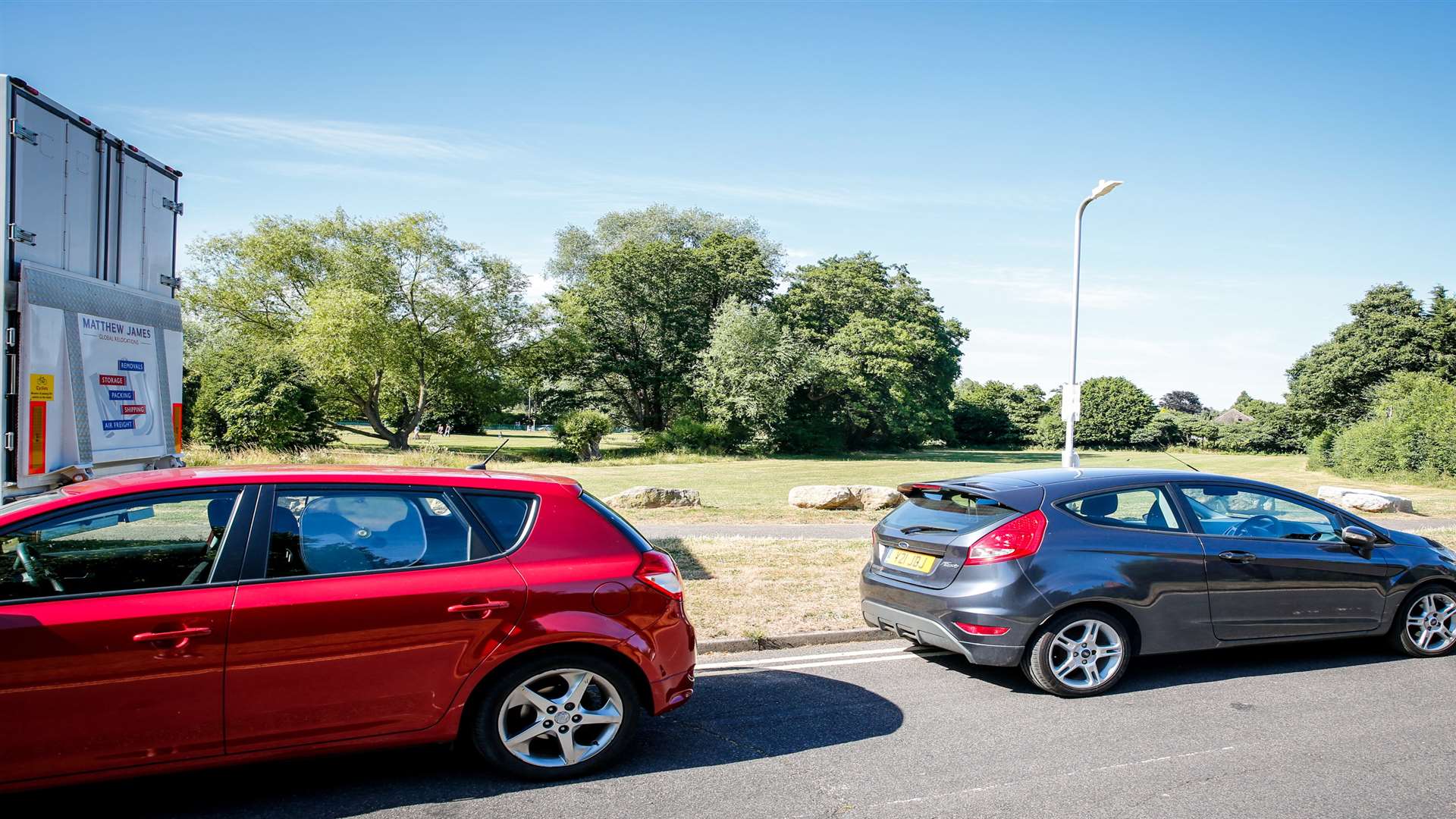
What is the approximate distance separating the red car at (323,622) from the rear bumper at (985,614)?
2.01 m

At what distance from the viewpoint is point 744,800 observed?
396cm

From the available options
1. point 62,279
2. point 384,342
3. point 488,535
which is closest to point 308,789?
point 488,535

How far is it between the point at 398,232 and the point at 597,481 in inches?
887

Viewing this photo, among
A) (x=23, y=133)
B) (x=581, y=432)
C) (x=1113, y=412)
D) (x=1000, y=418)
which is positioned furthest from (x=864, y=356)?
(x=23, y=133)

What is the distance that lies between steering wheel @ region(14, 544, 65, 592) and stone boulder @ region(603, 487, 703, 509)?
39.9 ft

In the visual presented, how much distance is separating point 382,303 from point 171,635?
37.2m

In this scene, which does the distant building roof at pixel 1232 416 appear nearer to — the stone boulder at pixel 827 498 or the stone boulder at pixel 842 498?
the stone boulder at pixel 842 498

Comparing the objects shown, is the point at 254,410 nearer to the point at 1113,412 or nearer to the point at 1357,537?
the point at 1357,537

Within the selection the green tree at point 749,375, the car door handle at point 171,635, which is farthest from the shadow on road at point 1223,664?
the green tree at point 749,375

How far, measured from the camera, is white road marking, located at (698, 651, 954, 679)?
618 cm

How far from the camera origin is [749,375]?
43000 mm

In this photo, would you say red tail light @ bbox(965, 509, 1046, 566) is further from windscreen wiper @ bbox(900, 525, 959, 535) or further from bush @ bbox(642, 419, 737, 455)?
bush @ bbox(642, 419, 737, 455)

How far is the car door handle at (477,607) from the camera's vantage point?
3.90m

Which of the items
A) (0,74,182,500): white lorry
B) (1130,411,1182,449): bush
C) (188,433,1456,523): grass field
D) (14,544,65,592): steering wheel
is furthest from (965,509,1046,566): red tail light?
(1130,411,1182,449): bush
